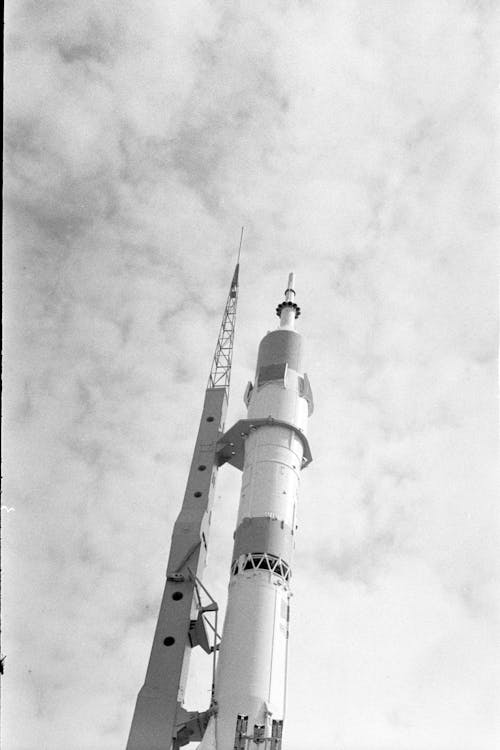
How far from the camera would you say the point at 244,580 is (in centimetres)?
2402

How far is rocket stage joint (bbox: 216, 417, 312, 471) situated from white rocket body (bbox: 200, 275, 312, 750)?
0.07 meters

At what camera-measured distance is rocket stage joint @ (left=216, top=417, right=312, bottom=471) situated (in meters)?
28.1

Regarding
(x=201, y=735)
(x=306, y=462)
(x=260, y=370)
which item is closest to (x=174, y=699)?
(x=201, y=735)

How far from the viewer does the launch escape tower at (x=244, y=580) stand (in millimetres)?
21531

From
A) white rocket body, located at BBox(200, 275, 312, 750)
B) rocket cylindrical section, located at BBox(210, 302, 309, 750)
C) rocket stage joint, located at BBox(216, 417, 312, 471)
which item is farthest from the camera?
rocket stage joint, located at BBox(216, 417, 312, 471)

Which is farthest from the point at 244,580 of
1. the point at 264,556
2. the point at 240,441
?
the point at 240,441

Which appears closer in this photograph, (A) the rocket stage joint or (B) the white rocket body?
(B) the white rocket body

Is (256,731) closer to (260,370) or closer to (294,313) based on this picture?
(260,370)

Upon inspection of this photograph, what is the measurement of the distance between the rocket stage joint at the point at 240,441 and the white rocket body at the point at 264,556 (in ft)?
0.24

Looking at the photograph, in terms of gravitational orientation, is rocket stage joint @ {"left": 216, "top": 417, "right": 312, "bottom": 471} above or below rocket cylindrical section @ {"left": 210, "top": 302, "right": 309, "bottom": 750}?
above

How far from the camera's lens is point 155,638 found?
78.8 ft

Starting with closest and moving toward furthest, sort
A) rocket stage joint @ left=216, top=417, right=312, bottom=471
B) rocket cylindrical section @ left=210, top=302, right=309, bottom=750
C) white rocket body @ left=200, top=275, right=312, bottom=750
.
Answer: white rocket body @ left=200, top=275, right=312, bottom=750 < rocket cylindrical section @ left=210, top=302, right=309, bottom=750 < rocket stage joint @ left=216, top=417, right=312, bottom=471

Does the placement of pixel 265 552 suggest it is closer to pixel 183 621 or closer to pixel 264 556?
pixel 264 556

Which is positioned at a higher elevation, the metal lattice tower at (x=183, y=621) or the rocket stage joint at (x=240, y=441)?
the rocket stage joint at (x=240, y=441)
